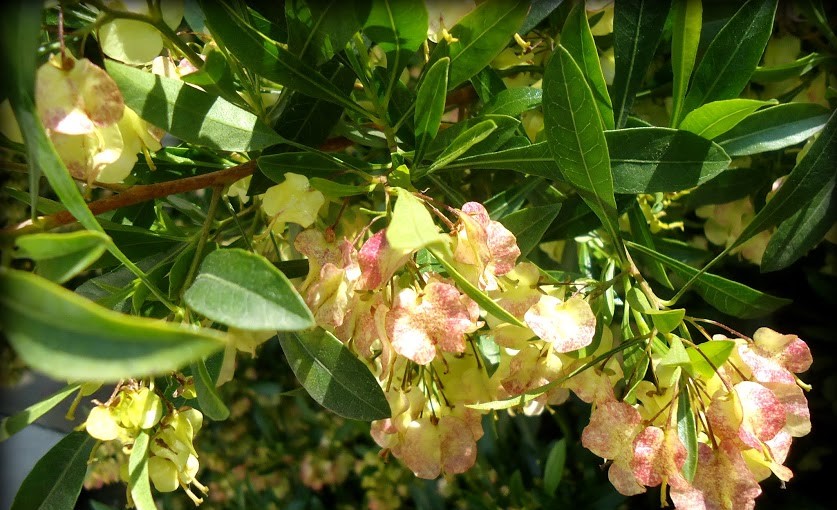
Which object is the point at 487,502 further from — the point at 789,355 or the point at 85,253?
the point at 85,253

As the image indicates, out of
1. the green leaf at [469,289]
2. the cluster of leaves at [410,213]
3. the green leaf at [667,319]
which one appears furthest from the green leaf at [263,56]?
the green leaf at [667,319]

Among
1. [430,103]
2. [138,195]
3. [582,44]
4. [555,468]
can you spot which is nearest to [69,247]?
[138,195]

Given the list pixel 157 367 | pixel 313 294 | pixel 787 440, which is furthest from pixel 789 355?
pixel 157 367

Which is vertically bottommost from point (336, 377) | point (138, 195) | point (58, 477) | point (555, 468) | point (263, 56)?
point (555, 468)

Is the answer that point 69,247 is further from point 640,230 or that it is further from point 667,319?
point 640,230

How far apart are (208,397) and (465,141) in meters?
0.28

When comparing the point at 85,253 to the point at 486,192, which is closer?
the point at 85,253

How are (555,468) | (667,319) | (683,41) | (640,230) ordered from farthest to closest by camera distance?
1. (555,468)
2. (640,230)
3. (683,41)
4. (667,319)

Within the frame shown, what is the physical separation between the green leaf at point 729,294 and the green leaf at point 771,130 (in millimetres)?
116

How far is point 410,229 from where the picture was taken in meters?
0.44

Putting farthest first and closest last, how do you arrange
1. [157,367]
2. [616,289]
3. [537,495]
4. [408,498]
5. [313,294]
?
[408,498]
[537,495]
[616,289]
[313,294]
[157,367]

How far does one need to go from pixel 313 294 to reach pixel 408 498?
1.43 meters

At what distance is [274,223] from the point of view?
0.62 metres

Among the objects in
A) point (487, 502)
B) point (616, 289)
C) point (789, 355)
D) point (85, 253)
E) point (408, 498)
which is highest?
point (85, 253)
